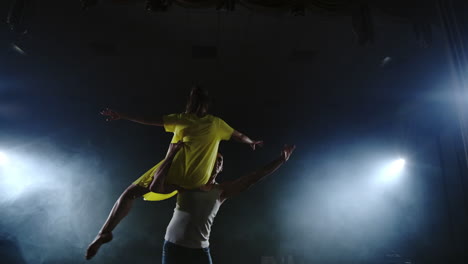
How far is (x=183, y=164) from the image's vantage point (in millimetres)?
1997

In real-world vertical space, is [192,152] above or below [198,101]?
below

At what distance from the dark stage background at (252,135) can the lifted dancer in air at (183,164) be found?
7.82ft

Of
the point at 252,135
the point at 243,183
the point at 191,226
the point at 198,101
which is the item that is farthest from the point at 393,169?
the point at 191,226

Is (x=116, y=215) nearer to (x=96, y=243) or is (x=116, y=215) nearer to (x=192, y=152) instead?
(x=96, y=243)

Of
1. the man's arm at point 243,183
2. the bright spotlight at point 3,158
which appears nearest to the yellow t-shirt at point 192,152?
the man's arm at point 243,183

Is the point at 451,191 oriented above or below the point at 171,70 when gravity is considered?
below

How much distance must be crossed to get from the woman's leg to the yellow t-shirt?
64 mm

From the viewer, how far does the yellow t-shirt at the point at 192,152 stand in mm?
1931

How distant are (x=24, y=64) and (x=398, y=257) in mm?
7501

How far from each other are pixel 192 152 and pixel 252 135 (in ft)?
11.3

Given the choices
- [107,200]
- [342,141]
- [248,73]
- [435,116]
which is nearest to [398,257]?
[342,141]

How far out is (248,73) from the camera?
5219mm

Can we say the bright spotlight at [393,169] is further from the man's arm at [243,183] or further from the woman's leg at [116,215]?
the woman's leg at [116,215]

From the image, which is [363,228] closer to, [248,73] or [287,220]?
[287,220]
